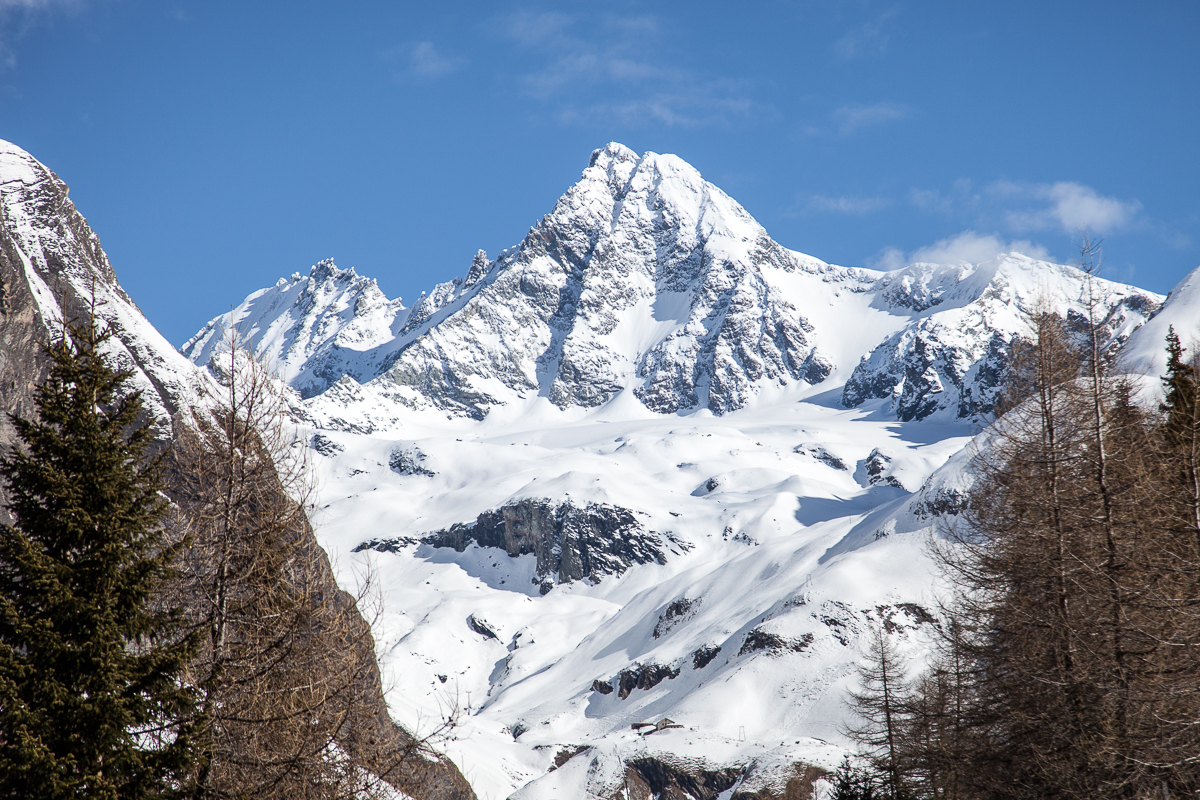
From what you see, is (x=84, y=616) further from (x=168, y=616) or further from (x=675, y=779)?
(x=675, y=779)

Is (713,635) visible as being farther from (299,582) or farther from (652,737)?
(299,582)

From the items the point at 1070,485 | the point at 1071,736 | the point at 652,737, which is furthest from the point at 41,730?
Answer: the point at 652,737

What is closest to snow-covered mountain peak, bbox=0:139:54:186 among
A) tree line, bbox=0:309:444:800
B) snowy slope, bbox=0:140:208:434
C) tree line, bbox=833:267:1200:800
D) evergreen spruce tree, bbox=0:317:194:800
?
snowy slope, bbox=0:140:208:434

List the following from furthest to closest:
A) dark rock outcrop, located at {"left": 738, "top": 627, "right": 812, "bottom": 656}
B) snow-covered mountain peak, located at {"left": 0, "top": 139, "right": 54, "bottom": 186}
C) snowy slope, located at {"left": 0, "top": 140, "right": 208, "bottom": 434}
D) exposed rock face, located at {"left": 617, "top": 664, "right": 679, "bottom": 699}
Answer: exposed rock face, located at {"left": 617, "top": 664, "right": 679, "bottom": 699}
dark rock outcrop, located at {"left": 738, "top": 627, "right": 812, "bottom": 656}
snow-covered mountain peak, located at {"left": 0, "top": 139, "right": 54, "bottom": 186}
snowy slope, located at {"left": 0, "top": 140, "right": 208, "bottom": 434}

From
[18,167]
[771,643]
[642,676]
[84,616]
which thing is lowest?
[84,616]

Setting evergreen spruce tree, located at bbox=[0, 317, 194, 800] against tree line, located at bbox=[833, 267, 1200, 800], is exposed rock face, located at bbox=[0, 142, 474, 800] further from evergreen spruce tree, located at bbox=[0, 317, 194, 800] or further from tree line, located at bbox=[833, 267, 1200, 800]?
tree line, located at bbox=[833, 267, 1200, 800]

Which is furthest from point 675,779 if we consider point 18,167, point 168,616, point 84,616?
point 18,167

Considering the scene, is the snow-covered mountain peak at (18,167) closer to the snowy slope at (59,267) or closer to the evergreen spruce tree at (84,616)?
the snowy slope at (59,267)
